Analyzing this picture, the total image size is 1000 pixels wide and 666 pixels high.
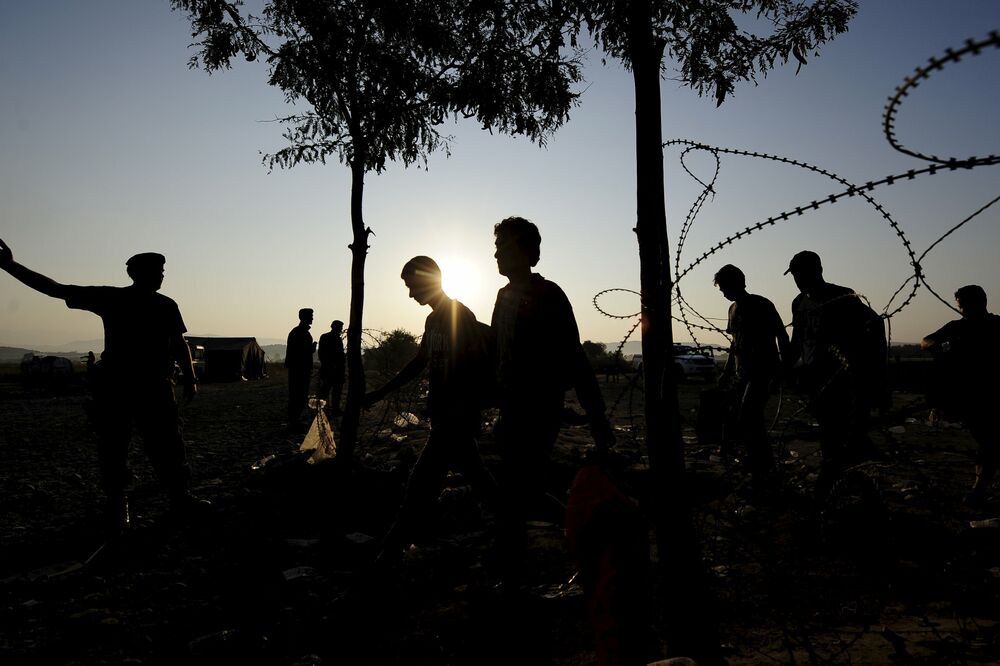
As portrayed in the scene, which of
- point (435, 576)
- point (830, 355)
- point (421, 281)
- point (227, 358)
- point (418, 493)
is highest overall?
point (421, 281)

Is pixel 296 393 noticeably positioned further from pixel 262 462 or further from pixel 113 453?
pixel 113 453

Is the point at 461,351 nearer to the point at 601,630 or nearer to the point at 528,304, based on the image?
the point at 528,304

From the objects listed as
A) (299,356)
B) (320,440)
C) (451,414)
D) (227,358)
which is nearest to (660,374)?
(451,414)

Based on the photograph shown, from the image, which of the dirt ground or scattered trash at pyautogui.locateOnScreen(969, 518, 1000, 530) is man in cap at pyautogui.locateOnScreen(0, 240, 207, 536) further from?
scattered trash at pyautogui.locateOnScreen(969, 518, 1000, 530)

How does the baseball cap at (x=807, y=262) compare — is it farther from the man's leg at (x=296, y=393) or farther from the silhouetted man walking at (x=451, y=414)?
the man's leg at (x=296, y=393)

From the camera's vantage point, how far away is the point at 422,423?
9.31m

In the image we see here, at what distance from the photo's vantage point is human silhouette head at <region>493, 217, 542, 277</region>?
288 centimetres

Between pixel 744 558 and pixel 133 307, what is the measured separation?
4.42 metres

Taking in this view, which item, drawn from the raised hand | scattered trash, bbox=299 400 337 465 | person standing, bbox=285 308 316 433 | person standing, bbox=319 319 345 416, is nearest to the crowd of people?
the raised hand

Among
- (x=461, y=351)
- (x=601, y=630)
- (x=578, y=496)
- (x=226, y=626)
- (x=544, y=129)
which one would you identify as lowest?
(x=226, y=626)

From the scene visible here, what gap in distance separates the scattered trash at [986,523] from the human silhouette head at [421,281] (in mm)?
3728

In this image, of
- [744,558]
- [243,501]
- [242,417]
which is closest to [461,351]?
[744,558]

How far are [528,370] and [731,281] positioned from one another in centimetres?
316

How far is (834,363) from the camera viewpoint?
13.5ft
